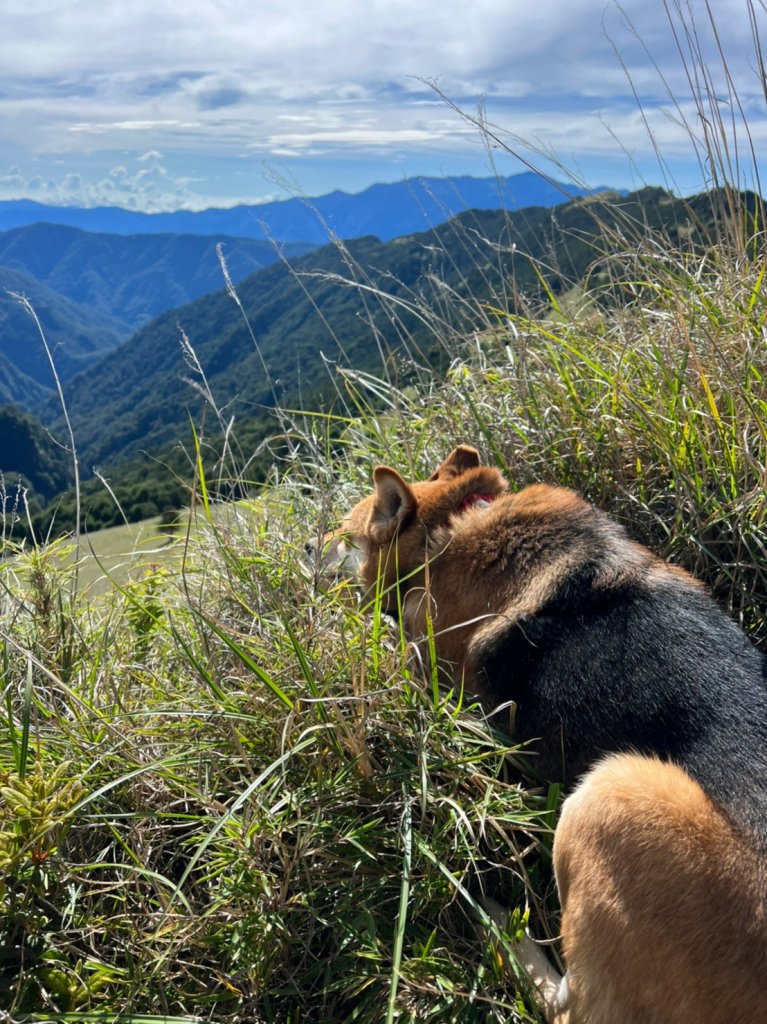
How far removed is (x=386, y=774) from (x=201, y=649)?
1.30m

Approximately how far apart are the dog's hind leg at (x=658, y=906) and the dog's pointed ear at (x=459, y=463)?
2.06 metres

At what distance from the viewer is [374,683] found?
300 centimetres

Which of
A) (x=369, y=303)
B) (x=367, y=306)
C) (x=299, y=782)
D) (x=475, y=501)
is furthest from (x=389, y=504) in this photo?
(x=369, y=303)

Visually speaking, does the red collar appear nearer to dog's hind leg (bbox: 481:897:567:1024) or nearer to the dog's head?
the dog's head

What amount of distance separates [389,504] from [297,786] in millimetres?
1603

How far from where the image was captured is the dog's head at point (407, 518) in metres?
3.76

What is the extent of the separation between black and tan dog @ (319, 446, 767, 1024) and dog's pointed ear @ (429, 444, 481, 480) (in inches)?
17.3

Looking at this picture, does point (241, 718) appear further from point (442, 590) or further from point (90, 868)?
point (442, 590)

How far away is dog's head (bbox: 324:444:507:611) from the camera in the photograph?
376 centimetres

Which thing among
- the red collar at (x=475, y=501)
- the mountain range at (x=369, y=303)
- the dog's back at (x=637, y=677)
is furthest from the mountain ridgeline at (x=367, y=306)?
the dog's back at (x=637, y=677)

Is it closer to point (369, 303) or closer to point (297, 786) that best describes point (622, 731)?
point (297, 786)

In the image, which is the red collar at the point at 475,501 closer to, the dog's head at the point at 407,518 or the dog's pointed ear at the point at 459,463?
the dog's head at the point at 407,518

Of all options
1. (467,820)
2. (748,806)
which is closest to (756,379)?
(748,806)

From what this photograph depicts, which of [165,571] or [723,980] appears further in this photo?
[165,571]
